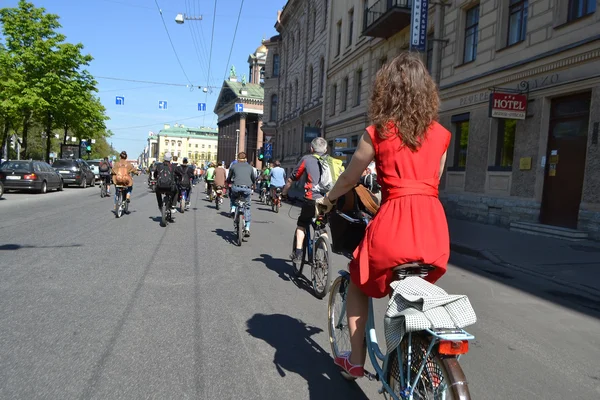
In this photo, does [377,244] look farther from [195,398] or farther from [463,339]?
[195,398]

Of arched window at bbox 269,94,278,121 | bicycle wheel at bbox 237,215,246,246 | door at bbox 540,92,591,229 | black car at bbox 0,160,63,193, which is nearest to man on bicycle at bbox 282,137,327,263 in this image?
bicycle wheel at bbox 237,215,246,246

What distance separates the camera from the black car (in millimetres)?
20609

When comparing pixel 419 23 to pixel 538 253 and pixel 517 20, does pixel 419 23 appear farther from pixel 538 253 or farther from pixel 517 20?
pixel 538 253

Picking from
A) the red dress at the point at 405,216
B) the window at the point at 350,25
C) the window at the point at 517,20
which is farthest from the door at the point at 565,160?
the window at the point at 350,25

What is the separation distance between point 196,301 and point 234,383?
203 cm

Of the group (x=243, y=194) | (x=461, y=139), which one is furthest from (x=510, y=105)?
(x=243, y=194)

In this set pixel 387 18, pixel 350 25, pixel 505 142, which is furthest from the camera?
pixel 350 25

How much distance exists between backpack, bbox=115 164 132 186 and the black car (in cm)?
1032

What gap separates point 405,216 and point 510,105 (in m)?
11.7

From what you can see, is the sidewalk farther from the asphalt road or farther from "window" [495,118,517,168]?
"window" [495,118,517,168]

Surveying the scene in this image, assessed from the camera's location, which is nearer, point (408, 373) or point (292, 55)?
point (408, 373)

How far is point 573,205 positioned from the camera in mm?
11477

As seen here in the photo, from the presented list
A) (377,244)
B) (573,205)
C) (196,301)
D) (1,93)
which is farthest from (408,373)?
(1,93)

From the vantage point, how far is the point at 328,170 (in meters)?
5.83
